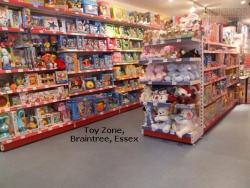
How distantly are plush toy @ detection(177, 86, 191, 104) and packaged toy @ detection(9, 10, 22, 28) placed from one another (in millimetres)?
2926

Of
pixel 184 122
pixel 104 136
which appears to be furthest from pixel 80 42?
pixel 184 122

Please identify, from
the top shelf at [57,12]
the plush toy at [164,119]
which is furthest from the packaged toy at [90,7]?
the plush toy at [164,119]

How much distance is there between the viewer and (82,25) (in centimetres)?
452

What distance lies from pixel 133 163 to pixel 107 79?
9.24 ft

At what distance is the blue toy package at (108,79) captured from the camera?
16.6 ft

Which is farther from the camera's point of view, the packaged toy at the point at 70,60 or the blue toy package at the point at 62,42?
the packaged toy at the point at 70,60

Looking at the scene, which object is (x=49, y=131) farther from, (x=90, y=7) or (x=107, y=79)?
(x=90, y=7)

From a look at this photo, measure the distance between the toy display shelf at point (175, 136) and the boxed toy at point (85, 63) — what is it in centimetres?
197

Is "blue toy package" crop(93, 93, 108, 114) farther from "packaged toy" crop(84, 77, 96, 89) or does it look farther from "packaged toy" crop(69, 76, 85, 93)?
"packaged toy" crop(69, 76, 85, 93)

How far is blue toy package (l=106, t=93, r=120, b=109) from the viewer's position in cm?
515

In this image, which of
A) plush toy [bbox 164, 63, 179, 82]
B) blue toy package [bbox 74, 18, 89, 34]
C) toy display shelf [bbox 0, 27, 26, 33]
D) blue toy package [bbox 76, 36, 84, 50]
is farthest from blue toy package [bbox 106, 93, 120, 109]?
toy display shelf [bbox 0, 27, 26, 33]

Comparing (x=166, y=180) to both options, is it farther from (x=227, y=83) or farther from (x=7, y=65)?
(x=227, y=83)

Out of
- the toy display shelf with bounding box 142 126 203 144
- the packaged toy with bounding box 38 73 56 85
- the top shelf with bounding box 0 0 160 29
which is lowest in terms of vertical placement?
the toy display shelf with bounding box 142 126 203 144

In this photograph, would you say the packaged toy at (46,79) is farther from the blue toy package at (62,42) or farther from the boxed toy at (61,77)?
the blue toy package at (62,42)
